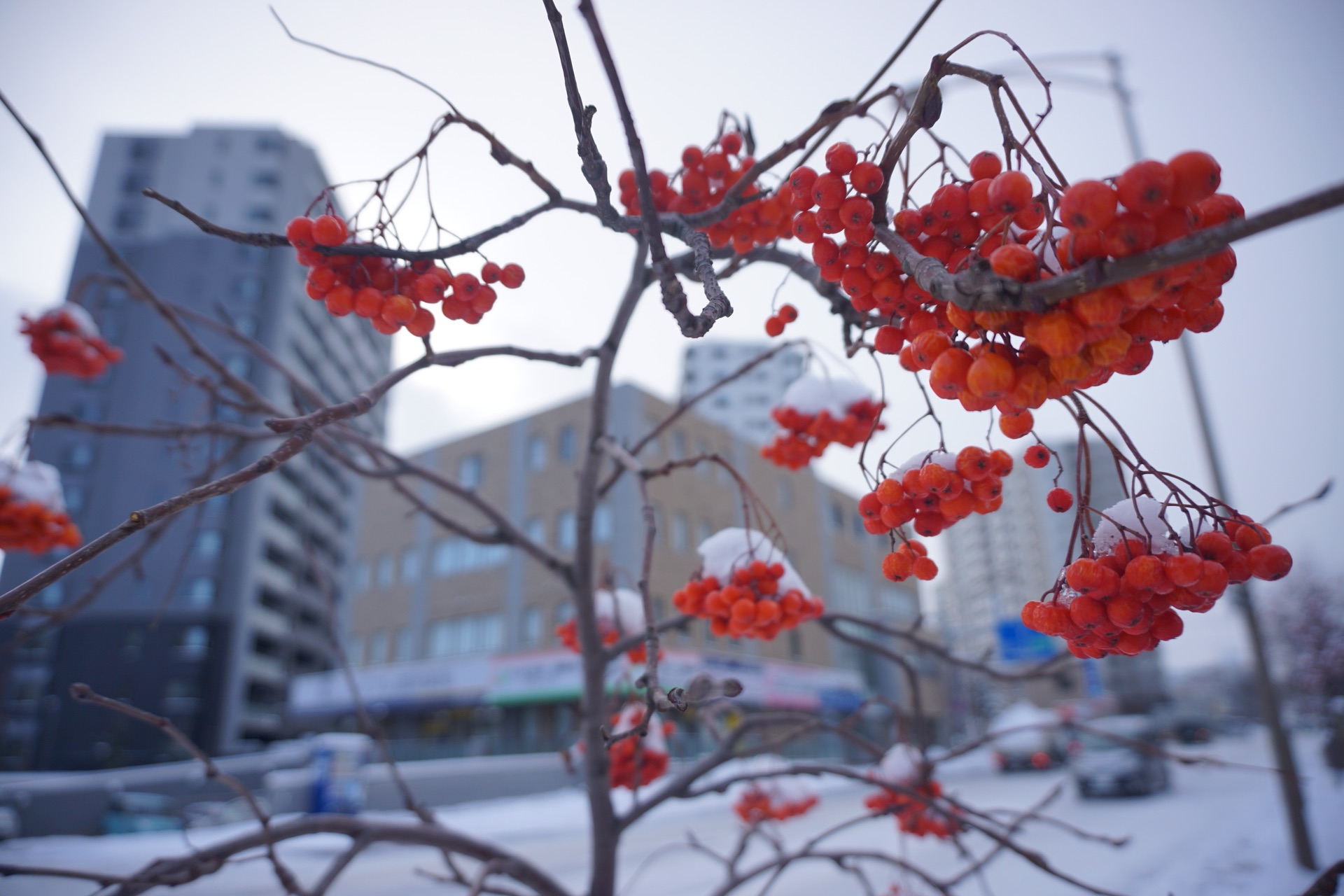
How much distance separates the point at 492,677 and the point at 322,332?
28904 mm

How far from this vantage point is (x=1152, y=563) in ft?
3.06

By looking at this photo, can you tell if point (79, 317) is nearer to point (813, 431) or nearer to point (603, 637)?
point (603, 637)

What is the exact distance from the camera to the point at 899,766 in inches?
98.7

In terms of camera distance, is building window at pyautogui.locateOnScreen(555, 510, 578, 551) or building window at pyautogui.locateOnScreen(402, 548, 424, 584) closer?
building window at pyautogui.locateOnScreen(555, 510, 578, 551)

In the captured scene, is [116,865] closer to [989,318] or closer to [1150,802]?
[989,318]

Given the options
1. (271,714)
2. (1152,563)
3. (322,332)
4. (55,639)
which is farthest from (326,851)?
(322,332)

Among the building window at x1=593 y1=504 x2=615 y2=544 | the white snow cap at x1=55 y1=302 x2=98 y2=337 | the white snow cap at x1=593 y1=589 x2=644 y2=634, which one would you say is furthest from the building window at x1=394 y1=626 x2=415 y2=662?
the white snow cap at x1=593 y1=589 x2=644 y2=634

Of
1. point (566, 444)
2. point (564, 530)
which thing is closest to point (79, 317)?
point (564, 530)

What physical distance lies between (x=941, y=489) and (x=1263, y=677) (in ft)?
23.8

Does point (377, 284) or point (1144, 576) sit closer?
point (1144, 576)

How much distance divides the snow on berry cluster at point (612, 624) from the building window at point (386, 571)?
25090 millimetres

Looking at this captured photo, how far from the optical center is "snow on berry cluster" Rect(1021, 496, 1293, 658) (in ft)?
3.09

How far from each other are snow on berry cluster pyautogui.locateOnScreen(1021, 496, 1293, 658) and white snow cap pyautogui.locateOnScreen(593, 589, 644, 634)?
1.41m

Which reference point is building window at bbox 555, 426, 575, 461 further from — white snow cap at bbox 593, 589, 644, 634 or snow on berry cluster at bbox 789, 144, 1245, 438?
snow on berry cluster at bbox 789, 144, 1245, 438
